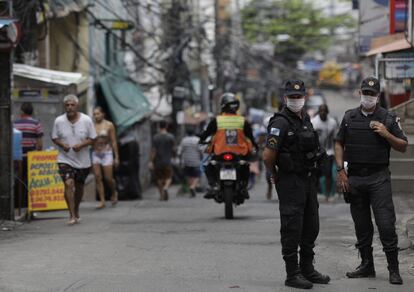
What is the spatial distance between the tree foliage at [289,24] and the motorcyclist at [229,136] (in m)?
46.0

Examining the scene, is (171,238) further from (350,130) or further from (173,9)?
(173,9)

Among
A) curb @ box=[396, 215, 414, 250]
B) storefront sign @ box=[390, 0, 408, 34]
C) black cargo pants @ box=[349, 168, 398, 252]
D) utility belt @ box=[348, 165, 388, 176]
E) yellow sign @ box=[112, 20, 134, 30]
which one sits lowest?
curb @ box=[396, 215, 414, 250]

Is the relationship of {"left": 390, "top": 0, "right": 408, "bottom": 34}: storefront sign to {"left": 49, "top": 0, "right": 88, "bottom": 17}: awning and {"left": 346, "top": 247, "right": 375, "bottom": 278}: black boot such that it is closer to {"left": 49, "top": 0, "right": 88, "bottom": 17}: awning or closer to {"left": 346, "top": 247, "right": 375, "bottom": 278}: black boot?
{"left": 49, "top": 0, "right": 88, "bottom": 17}: awning

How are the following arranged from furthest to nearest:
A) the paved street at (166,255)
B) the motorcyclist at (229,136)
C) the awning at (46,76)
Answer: the awning at (46,76)
the motorcyclist at (229,136)
the paved street at (166,255)

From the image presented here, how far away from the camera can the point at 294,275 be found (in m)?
8.04

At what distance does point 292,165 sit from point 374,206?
93 cm

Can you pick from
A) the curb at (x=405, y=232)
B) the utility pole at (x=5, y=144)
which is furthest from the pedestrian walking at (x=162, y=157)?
the curb at (x=405, y=232)

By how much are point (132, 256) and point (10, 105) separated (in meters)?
3.99

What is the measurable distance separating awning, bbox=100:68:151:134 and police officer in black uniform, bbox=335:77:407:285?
17.5 metres

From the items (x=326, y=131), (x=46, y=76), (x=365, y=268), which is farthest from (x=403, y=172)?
(x=46, y=76)

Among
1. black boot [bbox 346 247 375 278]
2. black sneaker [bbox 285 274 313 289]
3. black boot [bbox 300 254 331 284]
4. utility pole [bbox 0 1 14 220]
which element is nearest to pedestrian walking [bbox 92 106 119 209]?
utility pole [bbox 0 1 14 220]

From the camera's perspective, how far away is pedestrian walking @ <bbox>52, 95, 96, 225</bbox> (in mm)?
13180

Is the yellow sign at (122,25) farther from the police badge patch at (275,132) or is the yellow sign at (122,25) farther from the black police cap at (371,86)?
the police badge patch at (275,132)

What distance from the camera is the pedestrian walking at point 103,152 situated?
1688 centimetres
